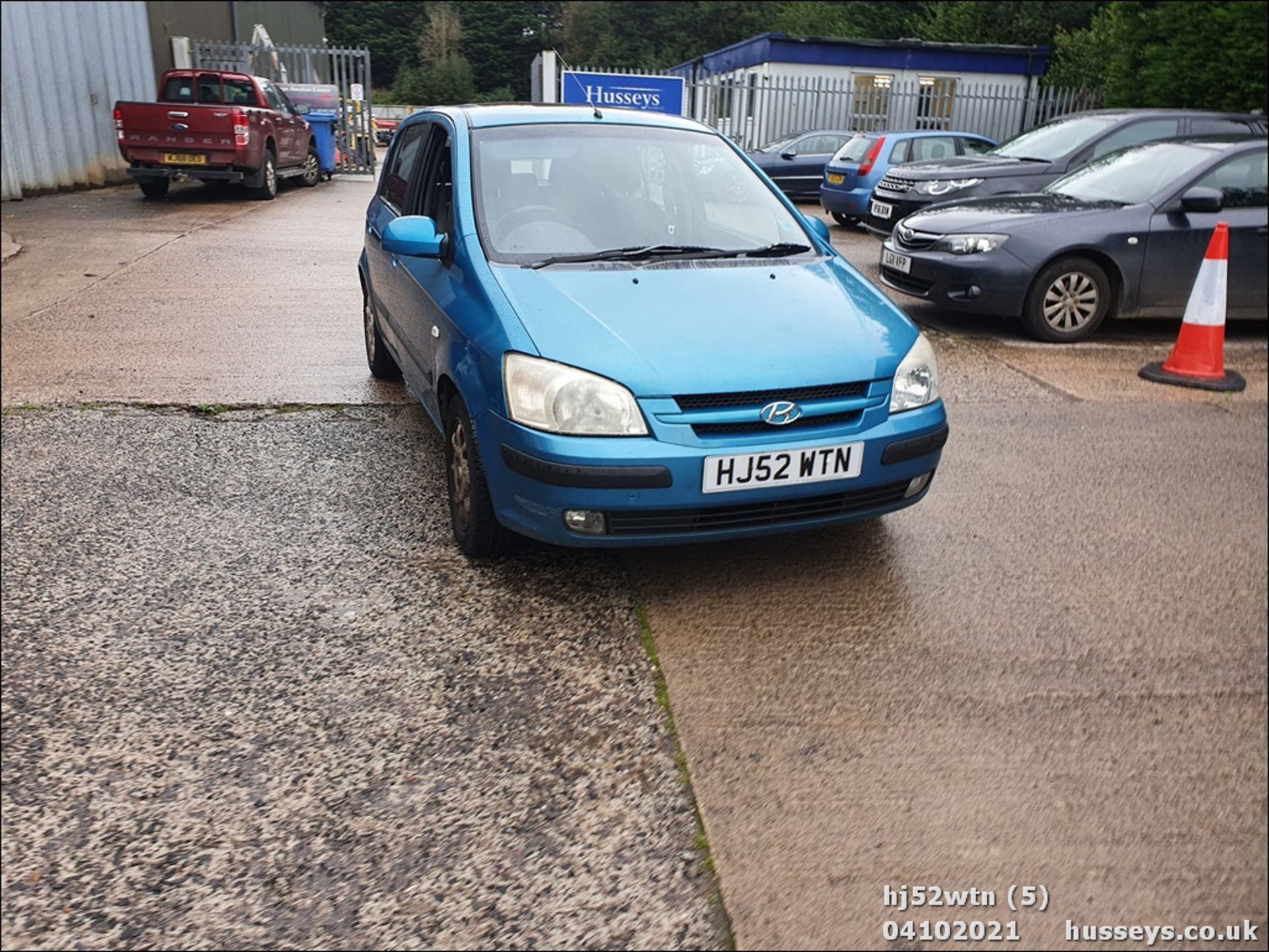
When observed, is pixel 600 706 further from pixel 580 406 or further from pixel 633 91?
pixel 633 91

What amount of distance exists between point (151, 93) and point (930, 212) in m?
14.5

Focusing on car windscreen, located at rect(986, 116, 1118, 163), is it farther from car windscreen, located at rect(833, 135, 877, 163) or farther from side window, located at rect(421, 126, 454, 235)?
side window, located at rect(421, 126, 454, 235)

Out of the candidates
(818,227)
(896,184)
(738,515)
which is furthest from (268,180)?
(738,515)

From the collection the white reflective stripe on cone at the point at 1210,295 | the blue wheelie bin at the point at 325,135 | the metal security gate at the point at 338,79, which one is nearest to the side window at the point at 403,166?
the white reflective stripe on cone at the point at 1210,295

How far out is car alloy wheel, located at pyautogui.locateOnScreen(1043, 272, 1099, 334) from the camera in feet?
24.0

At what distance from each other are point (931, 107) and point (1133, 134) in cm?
1716

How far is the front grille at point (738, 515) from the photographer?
3.23 meters

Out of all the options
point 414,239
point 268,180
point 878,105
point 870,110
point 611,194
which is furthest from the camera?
point 878,105

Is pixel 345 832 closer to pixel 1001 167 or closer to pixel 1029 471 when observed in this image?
pixel 1029 471

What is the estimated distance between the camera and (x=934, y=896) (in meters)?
2.17

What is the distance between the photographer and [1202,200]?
705 cm

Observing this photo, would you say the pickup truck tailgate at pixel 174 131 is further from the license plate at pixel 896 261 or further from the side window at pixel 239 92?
the license plate at pixel 896 261

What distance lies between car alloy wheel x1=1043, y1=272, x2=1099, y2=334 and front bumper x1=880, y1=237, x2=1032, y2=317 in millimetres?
210

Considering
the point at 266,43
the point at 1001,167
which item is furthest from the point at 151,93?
the point at 1001,167
